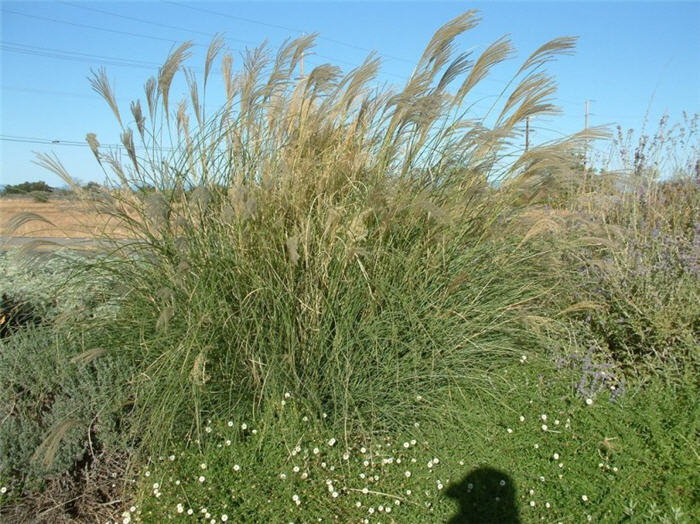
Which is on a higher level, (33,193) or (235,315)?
(33,193)

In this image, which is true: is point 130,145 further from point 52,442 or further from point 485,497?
point 485,497

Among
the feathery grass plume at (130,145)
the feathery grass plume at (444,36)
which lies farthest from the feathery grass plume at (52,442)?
the feathery grass plume at (444,36)

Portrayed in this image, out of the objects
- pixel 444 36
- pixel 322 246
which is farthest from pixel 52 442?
pixel 444 36

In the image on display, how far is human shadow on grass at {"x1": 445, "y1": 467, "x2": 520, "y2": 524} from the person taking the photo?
284 centimetres

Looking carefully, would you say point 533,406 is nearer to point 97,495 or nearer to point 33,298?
point 97,495

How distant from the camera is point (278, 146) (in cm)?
377

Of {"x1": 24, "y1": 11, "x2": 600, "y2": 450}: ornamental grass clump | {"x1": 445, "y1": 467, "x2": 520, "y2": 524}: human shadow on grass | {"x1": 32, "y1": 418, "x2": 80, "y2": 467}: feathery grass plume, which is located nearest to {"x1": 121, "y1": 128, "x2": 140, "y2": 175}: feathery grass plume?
{"x1": 24, "y1": 11, "x2": 600, "y2": 450}: ornamental grass clump

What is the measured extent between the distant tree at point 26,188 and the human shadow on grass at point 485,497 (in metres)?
3.17

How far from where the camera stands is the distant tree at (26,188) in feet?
13.1

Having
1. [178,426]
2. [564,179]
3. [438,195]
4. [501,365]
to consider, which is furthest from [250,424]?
[564,179]

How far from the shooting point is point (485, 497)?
293 centimetres

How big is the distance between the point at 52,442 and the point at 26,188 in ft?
6.70

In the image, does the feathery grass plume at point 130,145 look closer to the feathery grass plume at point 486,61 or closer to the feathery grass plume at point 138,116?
the feathery grass plume at point 138,116

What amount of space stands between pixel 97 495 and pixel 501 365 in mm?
2471
